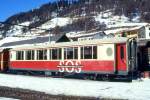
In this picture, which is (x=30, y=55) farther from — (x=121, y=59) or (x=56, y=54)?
(x=121, y=59)

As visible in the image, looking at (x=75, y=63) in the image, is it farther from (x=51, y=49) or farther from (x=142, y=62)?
(x=142, y=62)

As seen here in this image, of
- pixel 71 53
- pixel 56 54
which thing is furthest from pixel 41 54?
pixel 71 53

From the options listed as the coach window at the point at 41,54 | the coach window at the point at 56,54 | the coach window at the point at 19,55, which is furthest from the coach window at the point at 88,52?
the coach window at the point at 19,55

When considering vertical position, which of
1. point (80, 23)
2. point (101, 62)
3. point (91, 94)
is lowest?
point (91, 94)

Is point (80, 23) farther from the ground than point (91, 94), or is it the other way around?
point (80, 23)

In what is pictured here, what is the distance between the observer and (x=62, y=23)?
576 feet

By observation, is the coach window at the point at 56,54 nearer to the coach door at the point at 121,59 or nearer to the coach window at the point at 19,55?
the coach window at the point at 19,55

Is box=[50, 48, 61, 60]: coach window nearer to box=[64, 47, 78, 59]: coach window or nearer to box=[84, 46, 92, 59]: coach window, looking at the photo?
box=[64, 47, 78, 59]: coach window

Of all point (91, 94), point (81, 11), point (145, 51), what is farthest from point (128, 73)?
point (81, 11)

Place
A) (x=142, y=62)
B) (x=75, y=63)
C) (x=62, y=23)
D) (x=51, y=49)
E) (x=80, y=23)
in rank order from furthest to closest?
(x=62, y=23) → (x=80, y=23) → (x=142, y=62) → (x=51, y=49) → (x=75, y=63)

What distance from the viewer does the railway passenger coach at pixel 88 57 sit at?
23.3 metres

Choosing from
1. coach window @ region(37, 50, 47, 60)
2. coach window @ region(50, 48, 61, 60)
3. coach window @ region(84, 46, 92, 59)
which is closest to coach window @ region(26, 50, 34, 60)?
coach window @ region(37, 50, 47, 60)

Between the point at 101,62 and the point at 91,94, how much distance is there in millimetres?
7109

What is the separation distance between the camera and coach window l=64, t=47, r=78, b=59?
2595cm
